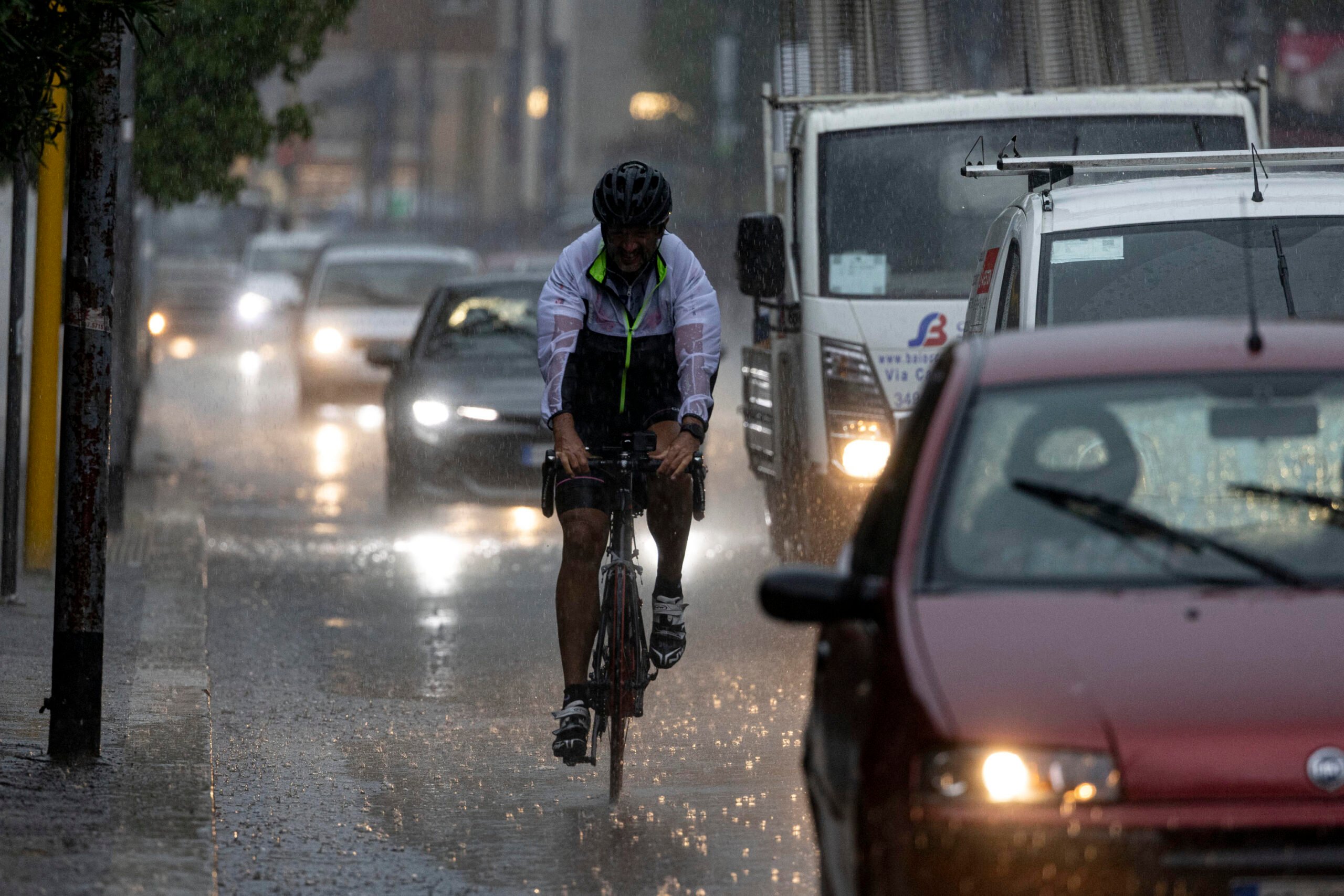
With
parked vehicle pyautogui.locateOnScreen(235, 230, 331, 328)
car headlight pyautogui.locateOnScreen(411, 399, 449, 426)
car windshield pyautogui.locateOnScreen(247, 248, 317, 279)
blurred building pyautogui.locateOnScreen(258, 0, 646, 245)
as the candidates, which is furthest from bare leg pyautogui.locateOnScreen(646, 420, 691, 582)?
blurred building pyautogui.locateOnScreen(258, 0, 646, 245)

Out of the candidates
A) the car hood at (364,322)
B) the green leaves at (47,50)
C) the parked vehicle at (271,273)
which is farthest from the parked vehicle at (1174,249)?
the parked vehicle at (271,273)

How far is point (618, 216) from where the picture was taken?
22.4ft

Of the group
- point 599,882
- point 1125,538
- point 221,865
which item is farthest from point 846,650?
point 221,865

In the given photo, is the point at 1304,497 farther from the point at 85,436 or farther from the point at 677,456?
the point at 85,436

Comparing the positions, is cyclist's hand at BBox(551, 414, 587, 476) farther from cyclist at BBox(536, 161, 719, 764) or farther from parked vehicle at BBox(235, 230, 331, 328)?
parked vehicle at BBox(235, 230, 331, 328)

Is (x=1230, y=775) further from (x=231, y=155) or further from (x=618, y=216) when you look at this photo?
(x=231, y=155)

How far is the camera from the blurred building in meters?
78.8

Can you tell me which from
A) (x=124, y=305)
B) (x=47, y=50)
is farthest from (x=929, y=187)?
(x=124, y=305)

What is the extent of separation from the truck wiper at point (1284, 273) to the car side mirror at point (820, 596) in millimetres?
3716

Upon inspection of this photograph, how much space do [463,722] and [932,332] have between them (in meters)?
3.29

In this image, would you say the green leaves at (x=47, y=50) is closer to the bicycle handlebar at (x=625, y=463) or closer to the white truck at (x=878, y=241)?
the bicycle handlebar at (x=625, y=463)

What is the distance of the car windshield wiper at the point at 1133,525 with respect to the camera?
436 cm

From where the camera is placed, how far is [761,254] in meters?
10.6

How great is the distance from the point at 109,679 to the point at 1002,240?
3649 mm
